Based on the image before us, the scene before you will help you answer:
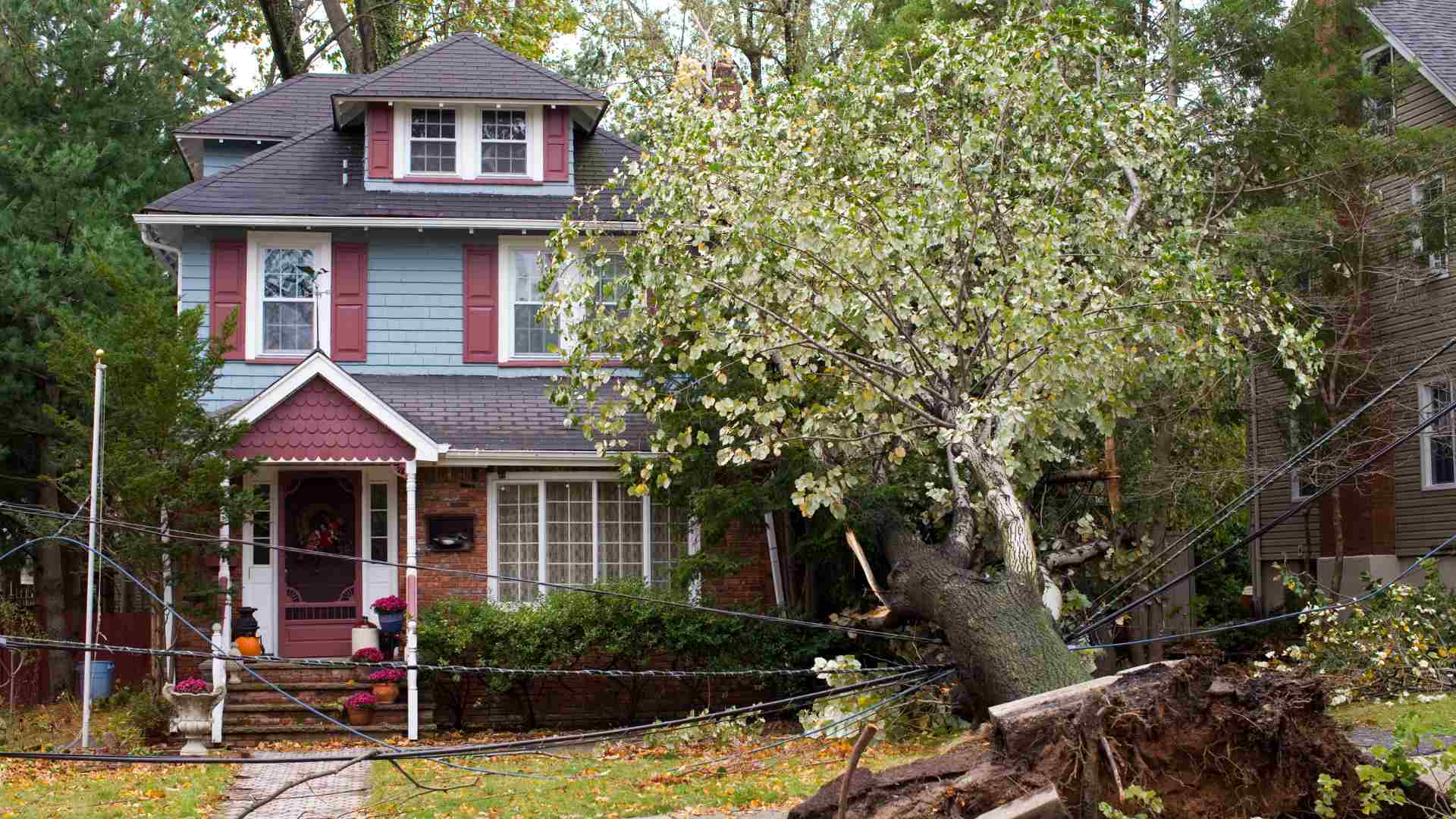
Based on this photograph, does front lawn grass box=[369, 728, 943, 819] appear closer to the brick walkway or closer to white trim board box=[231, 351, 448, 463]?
the brick walkway

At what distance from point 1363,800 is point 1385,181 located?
12449 mm

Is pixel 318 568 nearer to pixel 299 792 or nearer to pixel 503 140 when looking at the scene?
pixel 299 792

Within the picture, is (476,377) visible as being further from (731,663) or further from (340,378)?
(731,663)

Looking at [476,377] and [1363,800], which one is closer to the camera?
[1363,800]

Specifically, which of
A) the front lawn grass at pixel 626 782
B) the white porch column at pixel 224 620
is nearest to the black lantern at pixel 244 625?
the white porch column at pixel 224 620

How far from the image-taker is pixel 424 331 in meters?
17.6

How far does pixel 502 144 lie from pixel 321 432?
5051mm

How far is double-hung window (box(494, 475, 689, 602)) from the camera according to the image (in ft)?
55.2

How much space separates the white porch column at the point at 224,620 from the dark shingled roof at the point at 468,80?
5.86 meters

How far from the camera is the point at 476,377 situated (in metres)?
17.6

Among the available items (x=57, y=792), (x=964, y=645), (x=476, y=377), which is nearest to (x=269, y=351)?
(x=476, y=377)

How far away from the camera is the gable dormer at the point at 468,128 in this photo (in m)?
18.0

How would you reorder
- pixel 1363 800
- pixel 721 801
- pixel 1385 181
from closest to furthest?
pixel 1363 800 → pixel 721 801 → pixel 1385 181

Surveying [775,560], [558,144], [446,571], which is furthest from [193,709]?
[558,144]
